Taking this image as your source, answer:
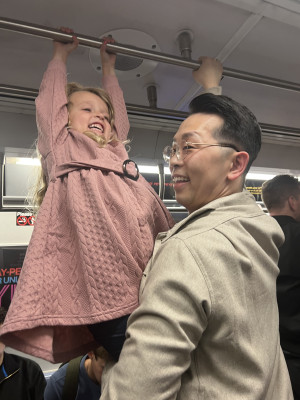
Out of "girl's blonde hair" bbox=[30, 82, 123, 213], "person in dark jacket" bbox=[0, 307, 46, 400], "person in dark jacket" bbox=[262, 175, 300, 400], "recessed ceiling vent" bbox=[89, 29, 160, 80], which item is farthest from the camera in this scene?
"person in dark jacket" bbox=[0, 307, 46, 400]

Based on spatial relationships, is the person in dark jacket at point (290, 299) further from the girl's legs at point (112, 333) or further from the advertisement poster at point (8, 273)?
the advertisement poster at point (8, 273)

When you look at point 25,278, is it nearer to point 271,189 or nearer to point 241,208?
point 241,208

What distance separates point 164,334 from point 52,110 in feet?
2.61

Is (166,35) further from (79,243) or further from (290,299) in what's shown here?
(290,299)

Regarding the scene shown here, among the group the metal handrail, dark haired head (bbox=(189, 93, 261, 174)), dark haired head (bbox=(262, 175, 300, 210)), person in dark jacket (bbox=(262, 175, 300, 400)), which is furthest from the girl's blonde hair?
dark haired head (bbox=(262, 175, 300, 210))

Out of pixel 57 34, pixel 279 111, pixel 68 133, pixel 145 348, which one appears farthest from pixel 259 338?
pixel 279 111

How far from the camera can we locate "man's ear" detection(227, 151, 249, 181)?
0.93 metres

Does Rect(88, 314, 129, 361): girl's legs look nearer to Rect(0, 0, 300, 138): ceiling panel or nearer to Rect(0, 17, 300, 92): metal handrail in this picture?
Rect(0, 17, 300, 92): metal handrail

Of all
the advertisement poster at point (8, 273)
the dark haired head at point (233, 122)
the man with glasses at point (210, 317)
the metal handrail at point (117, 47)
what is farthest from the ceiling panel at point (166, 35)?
the advertisement poster at point (8, 273)

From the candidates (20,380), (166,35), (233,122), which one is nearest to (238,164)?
(233,122)

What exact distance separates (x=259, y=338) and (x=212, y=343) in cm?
12

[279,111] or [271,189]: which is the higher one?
[279,111]

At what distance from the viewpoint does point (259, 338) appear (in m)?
0.71

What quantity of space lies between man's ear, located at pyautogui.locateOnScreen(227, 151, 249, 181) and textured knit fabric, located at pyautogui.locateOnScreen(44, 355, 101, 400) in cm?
114
